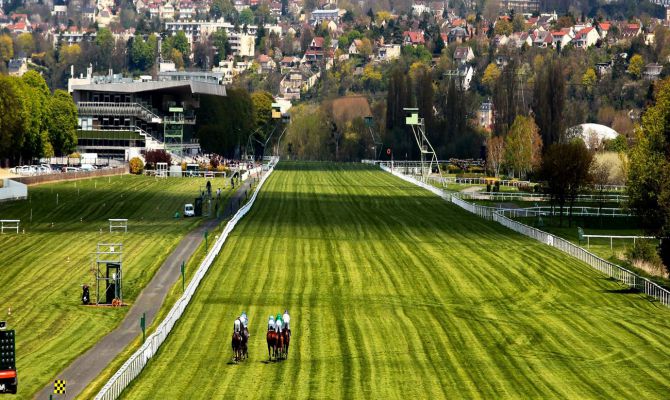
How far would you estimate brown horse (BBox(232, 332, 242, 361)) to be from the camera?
1837 inches

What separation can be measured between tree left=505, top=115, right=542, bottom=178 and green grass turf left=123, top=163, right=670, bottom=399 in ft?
272

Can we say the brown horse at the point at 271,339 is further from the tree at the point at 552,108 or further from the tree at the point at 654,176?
the tree at the point at 552,108

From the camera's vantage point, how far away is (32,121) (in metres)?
155

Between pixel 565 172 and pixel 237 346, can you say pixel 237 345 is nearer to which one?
pixel 237 346

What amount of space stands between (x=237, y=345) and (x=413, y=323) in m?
10.6

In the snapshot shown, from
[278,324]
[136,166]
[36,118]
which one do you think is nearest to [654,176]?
[278,324]

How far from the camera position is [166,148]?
197625mm

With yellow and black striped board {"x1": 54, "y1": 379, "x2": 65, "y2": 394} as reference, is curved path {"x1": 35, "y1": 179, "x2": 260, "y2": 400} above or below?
below

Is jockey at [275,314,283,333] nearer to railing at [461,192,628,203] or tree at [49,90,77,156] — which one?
railing at [461,192,628,203]

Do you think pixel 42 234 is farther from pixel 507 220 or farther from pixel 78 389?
pixel 78 389

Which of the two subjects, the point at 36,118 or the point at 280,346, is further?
the point at 36,118

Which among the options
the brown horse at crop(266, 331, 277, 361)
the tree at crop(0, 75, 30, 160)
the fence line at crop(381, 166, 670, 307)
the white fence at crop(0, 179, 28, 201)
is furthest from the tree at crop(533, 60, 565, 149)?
the brown horse at crop(266, 331, 277, 361)

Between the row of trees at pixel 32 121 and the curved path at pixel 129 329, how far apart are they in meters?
57.4

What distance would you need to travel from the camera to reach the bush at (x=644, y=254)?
7931 centimetres
